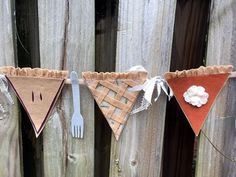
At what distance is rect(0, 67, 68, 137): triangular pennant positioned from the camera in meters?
1.06

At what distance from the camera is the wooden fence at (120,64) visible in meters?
1.05

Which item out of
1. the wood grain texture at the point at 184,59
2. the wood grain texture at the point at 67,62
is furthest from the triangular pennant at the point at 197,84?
the wood grain texture at the point at 67,62

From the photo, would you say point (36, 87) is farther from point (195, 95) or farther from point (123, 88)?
point (195, 95)

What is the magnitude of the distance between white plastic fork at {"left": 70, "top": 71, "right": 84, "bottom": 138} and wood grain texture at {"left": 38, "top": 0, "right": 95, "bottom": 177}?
2cm

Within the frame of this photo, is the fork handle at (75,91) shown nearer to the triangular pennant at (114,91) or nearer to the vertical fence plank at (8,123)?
the triangular pennant at (114,91)

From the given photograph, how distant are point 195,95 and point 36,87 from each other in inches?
18.8

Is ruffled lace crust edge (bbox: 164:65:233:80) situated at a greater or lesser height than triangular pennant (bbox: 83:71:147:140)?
greater

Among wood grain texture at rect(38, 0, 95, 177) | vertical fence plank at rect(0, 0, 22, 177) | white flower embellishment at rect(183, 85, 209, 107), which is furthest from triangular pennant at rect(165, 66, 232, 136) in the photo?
vertical fence plank at rect(0, 0, 22, 177)

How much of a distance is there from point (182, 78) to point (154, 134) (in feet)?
0.73

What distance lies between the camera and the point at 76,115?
1125 mm

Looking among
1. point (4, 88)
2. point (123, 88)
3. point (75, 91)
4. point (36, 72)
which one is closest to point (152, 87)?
point (123, 88)

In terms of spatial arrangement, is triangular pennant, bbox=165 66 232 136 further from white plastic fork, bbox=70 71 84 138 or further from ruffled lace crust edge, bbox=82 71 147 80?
white plastic fork, bbox=70 71 84 138

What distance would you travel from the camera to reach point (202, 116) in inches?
42.5

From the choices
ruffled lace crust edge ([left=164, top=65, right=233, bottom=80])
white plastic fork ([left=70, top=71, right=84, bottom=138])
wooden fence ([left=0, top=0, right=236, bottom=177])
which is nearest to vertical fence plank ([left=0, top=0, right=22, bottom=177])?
wooden fence ([left=0, top=0, right=236, bottom=177])
